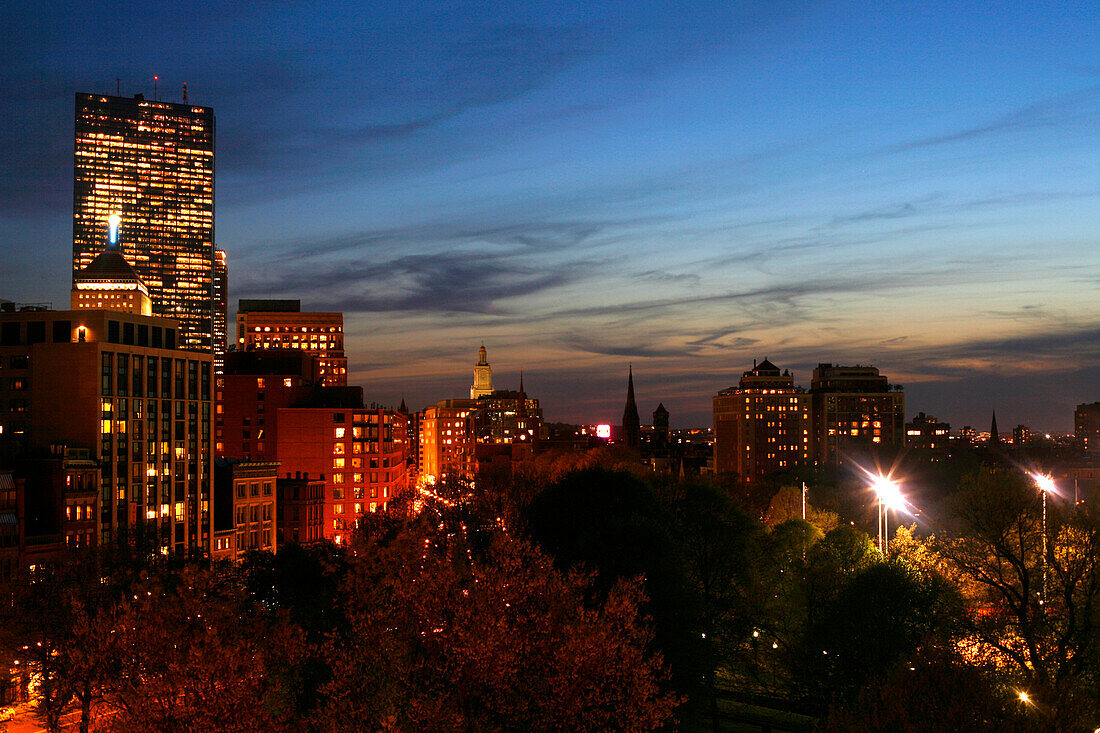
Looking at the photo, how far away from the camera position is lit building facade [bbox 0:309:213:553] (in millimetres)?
115312

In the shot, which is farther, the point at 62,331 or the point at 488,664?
the point at 62,331

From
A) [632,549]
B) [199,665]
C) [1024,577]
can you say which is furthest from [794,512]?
[199,665]

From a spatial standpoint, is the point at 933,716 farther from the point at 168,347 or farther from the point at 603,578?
the point at 168,347

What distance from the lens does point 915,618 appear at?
5944 cm

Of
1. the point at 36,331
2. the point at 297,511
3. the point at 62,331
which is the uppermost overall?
the point at 36,331

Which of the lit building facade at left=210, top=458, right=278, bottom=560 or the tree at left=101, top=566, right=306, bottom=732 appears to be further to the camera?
the lit building facade at left=210, top=458, right=278, bottom=560

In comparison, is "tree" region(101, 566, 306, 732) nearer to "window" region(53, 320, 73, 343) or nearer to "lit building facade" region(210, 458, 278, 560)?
"window" region(53, 320, 73, 343)

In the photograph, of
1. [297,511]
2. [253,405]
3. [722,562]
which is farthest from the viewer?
[253,405]

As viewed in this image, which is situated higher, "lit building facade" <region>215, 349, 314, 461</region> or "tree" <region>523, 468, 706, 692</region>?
"lit building facade" <region>215, 349, 314, 461</region>

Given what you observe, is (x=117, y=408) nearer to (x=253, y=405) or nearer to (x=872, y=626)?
(x=253, y=405)

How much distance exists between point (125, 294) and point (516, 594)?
163m

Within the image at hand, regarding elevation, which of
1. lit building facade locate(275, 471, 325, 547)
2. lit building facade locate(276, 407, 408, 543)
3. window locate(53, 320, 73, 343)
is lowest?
lit building facade locate(275, 471, 325, 547)

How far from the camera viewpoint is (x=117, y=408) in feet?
392

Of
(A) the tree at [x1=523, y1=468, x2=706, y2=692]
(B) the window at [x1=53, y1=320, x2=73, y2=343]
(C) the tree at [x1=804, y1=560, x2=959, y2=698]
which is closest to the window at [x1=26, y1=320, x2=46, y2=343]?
(B) the window at [x1=53, y1=320, x2=73, y2=343]
